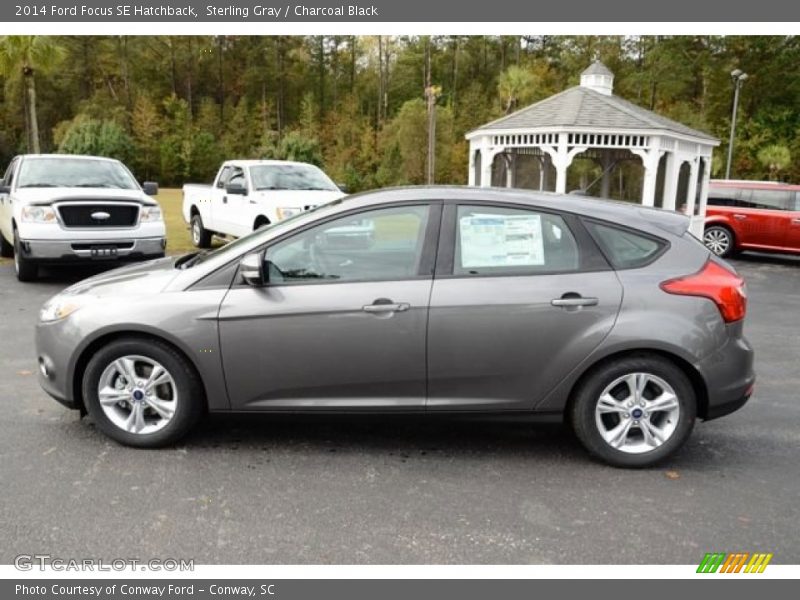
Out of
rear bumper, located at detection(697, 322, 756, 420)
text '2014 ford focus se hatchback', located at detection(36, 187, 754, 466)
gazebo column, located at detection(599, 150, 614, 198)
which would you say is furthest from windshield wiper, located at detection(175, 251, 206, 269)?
gazebo column, located at detection(599, 150, 614, 198)

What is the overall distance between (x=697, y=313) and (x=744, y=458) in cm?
105

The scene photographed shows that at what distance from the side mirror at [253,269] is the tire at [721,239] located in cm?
1419

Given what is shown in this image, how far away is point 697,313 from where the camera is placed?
4.27 metres

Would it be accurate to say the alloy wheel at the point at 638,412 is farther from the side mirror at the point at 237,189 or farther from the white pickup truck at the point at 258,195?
the side mirror at the point at 237,189

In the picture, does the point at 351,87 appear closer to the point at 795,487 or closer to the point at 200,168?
the point at 200,168

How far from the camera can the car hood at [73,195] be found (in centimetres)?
1009

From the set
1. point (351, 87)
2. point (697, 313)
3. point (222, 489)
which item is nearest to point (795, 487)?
point (697, 313)

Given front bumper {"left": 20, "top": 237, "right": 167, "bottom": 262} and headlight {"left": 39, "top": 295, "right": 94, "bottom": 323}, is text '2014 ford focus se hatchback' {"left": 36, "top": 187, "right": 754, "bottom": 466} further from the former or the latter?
front bumper {"left": 20, "top": 237, "right": 167, "bottom": 262}

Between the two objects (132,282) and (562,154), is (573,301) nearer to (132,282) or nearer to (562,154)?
(132,282)

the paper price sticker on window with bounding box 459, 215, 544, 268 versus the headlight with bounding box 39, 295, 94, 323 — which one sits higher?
the paper price sticker on window with bounding box 459, 215, 544, 268

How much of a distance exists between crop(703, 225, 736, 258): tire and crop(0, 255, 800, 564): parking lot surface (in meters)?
11.9

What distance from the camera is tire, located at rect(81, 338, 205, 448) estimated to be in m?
4.42

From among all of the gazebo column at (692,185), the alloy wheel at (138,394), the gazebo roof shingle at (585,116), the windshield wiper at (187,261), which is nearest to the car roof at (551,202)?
the windshield wiper at (187,261)

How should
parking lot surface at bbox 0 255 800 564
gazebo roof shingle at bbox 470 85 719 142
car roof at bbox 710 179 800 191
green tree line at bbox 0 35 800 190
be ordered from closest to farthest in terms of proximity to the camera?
parking lot surface at bbox 0 255 800 564 → car roof at bbox 710 179 800 191 → gazebo roof shingle at bbox 470 85 719 142 → green tree line at bbox 0 35 800 190
